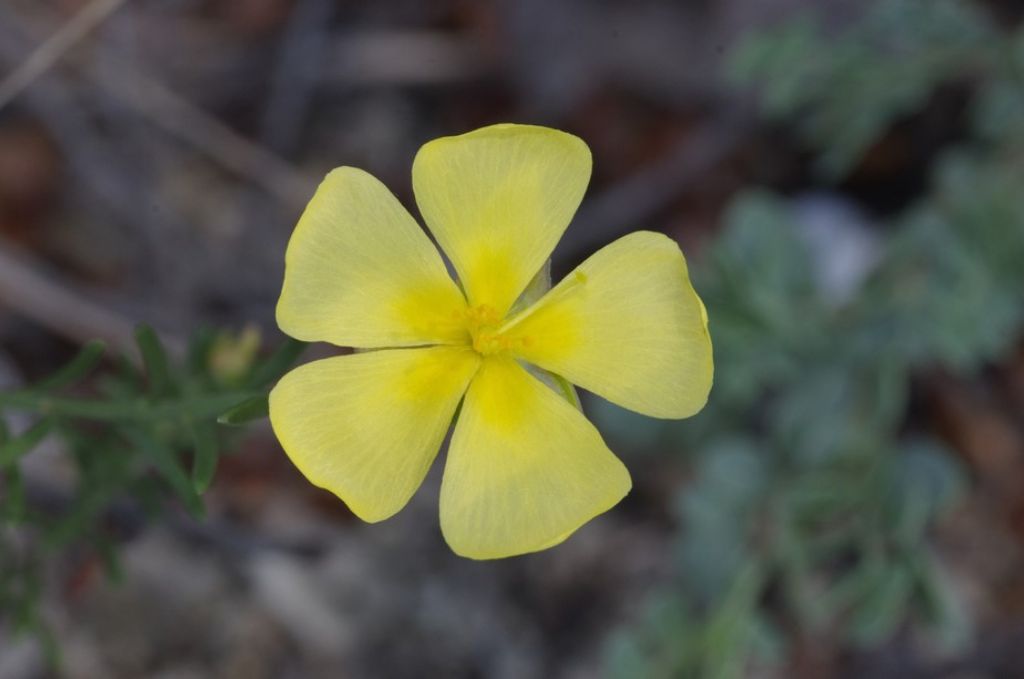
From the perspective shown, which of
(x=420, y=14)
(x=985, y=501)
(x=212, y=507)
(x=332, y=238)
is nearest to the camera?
(x=332, y=238)

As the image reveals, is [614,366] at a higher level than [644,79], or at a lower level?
higher

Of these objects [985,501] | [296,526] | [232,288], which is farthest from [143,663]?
[985,501]

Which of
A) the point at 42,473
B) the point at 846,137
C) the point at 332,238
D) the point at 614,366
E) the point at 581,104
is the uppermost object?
the point at 332,238

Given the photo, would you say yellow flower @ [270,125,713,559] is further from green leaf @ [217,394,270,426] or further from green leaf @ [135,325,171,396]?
green leaf @ [135,325,171,396]

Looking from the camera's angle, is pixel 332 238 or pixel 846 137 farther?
pixel 846 137

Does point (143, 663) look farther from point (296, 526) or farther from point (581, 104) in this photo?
point (581, 104)

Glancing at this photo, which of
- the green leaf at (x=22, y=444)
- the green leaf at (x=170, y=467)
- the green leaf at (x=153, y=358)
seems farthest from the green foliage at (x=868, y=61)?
the green leaf at (x=22, y=444)

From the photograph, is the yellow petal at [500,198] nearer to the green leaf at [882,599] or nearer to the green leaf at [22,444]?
the green leaf at [22,444]
